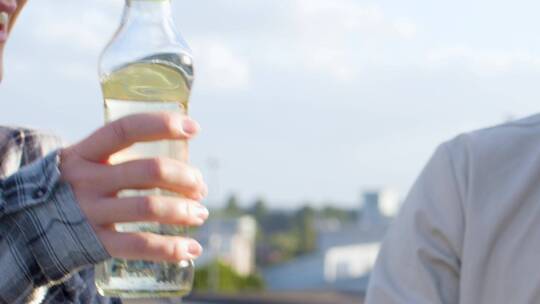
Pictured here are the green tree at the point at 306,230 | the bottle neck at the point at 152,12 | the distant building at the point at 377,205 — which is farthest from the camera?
the green tree at the point at 306,230

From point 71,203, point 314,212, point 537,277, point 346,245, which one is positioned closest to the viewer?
point 71,203

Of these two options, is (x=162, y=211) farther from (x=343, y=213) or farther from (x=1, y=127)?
(x=343, y=213)

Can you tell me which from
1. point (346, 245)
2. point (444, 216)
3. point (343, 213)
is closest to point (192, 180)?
point (444, 216)

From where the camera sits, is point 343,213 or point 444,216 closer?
point 444,216

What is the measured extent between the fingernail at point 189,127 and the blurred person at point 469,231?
1039 mm

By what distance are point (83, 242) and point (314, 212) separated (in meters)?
93.0

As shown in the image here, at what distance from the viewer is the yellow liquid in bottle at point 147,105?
1.48 m

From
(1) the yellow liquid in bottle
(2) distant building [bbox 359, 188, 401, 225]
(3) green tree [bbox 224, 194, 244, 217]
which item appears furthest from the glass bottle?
(3) green tree [bbox 224, 194, 244, 217]

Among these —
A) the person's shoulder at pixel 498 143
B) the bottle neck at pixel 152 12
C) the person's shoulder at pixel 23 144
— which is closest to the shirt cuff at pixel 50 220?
the bottle neck at pixel 152 12

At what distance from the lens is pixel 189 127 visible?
1.31m

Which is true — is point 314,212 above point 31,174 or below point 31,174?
below

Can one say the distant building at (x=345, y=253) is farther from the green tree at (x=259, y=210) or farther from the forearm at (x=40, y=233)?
the forearm at (x=40, y=233)

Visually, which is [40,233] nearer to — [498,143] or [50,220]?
[50,220]

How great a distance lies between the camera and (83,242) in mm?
1419
